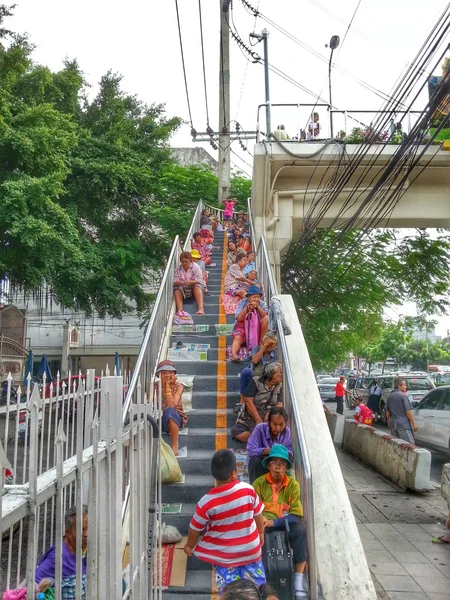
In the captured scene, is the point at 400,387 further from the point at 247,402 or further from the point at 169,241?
the point at 169,241

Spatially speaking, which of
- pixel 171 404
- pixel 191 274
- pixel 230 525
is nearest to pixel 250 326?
pixel 171 404

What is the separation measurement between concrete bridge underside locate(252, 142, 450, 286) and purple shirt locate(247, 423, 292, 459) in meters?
8.38

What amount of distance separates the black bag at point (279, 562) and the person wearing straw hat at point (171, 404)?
2.23 m

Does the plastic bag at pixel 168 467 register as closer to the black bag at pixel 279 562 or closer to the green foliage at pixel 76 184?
the black bag at pixel 279 562

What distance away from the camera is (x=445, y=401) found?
1127 centimetres

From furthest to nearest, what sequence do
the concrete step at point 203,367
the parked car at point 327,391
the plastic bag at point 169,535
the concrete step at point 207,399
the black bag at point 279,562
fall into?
the parked car at point 327,391
the concrete step at point 203,367
the concrete step at point 207,399
the plastic bag at point 169,535
the black bag at point 279,562

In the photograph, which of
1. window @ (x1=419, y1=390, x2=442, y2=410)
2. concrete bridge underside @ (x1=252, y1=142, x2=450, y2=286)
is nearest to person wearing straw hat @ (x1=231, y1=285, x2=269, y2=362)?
window @ (x1=419, y1=390, x2=442, y2=410)

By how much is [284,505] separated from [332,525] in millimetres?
800

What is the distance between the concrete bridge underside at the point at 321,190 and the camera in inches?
510

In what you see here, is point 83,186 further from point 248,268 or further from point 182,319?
point 182,319

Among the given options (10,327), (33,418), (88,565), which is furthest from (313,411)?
(10,327)

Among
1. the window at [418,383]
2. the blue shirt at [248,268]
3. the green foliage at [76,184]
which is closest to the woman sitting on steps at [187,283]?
the blue shirt at [248,268]

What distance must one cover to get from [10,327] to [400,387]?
1607 centimetres

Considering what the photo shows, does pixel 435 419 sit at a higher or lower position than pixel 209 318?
lower
